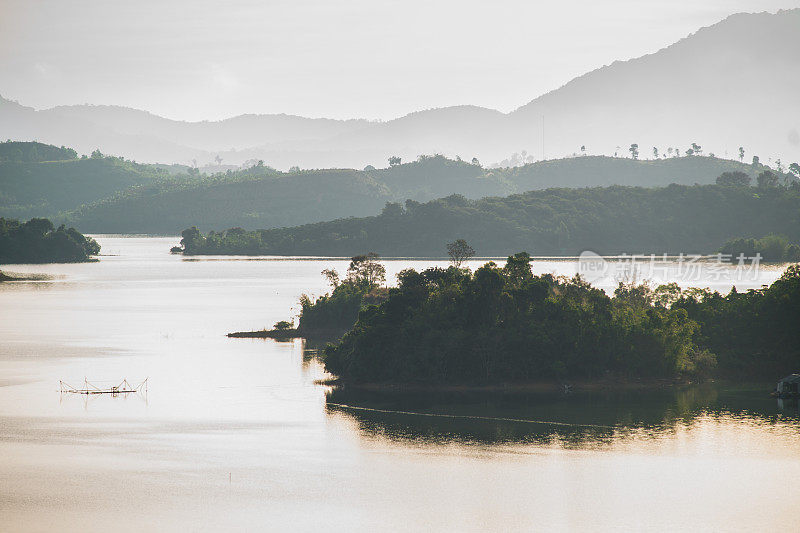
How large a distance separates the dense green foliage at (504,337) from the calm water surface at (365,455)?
3431 mm

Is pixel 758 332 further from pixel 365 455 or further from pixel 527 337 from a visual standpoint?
pixel 365 455

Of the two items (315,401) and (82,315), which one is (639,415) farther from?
(82,315)

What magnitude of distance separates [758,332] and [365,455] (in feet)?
140

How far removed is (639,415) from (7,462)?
43.3 m

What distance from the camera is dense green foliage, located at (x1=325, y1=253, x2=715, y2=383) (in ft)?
258

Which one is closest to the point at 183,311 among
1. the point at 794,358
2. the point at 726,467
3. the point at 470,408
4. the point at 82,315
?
the point at 82,315

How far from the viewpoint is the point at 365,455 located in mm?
60094

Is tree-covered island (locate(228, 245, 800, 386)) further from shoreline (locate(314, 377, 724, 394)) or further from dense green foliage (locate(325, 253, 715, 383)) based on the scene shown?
shoreline (locate(314, 377, 724, 394))

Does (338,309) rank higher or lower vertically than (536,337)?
lower

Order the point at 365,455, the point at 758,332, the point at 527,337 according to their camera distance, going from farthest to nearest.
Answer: the point at 758,332, the point at 527,337, the point at 365,455

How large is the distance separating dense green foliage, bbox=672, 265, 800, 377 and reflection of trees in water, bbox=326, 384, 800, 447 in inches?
218

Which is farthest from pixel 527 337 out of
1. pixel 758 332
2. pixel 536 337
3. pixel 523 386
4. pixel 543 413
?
pixel 758 332

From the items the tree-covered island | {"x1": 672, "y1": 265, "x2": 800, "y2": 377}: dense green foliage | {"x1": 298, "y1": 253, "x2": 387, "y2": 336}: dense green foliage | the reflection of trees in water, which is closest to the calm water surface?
the reflection of trees in water

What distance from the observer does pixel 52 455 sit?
59844 mm
